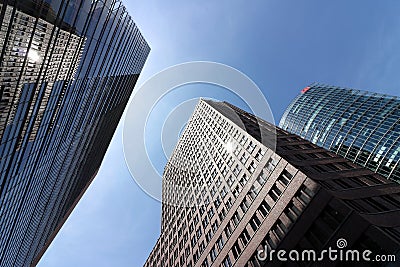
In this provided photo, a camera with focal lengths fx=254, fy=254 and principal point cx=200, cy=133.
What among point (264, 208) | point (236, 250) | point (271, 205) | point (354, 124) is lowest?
point (236, 250)

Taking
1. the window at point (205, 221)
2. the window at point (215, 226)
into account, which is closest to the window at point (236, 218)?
the window at point (215, 226)

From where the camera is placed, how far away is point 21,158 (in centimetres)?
3181

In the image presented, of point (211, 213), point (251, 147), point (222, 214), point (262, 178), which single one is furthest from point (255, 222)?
point (251, 147)

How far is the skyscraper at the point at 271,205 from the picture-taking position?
2178 cm

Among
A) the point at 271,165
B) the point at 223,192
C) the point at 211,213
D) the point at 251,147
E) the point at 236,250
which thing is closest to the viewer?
the point at 236,250

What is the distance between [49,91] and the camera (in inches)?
1144

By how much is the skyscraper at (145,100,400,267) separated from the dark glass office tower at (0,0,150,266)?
2694 cm

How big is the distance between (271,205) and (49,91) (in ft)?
94.2

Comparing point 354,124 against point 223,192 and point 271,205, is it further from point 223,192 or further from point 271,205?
point 271,205

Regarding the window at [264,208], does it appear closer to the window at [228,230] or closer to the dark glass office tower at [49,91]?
the window at [228,230]

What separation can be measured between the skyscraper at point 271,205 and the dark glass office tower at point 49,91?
26936mm

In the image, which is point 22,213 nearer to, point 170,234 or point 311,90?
point 170,234

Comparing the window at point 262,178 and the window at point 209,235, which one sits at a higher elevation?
the window at point 262,178

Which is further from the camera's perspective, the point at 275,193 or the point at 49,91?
the point at 275,193
